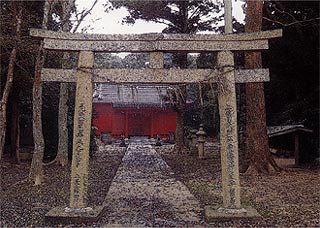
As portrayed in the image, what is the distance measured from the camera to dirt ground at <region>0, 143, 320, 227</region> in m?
6.50

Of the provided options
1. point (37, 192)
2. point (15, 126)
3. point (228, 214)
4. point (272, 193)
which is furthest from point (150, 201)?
point (15, 126)

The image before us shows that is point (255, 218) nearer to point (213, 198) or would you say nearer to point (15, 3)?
point (213, 198)

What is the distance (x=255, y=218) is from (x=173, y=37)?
309 centimetres

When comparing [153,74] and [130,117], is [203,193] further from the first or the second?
[130,117]

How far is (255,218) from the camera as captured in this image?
620 centimetres

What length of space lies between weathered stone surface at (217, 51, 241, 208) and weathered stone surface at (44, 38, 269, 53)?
0.18 metres

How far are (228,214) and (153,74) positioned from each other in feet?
8.16

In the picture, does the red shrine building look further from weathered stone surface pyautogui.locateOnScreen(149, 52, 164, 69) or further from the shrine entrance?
weathered stone surface pyautogui.locateOnScreen(149, 52, 164, 69)

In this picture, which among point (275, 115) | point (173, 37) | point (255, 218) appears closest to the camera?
point (255, 218)

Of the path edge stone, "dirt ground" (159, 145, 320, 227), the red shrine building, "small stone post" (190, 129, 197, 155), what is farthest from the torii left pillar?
the red shrine building

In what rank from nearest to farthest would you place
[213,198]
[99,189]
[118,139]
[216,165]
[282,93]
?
[213,198] → [99,189] → [216,165] → [282,93] → [118,139]

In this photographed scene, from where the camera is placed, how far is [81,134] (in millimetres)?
6539

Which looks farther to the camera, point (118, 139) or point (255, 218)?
point (118, 139)

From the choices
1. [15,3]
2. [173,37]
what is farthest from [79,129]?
[15,3]
